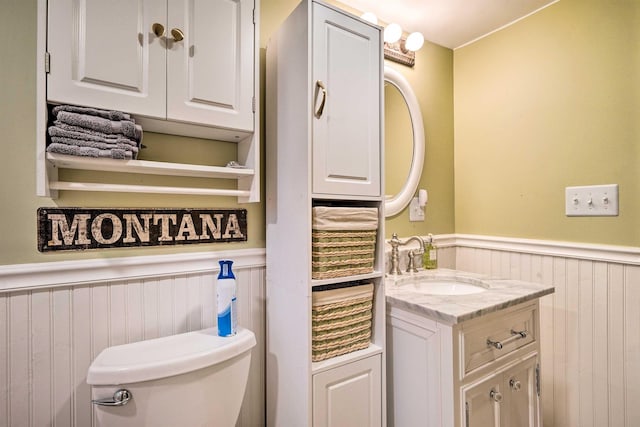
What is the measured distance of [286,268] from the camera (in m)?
1.17

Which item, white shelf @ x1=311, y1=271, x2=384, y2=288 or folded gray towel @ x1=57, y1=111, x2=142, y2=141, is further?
white shelf @ x1=311, y1=271, x2=384, y2=288

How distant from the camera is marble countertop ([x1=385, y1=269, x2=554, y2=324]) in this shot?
1070 millimetres

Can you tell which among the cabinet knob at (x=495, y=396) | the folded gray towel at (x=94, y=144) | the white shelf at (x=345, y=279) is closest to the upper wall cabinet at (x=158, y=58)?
the folded gray towel at (x=94, y=144)

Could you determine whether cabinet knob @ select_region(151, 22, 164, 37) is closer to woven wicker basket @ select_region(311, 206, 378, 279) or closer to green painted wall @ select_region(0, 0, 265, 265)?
green painted wall @ select_region(0, 0, 265, 265)

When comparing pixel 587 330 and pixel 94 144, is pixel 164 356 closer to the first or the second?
pixel 94 144

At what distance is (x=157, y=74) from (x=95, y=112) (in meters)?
0.21

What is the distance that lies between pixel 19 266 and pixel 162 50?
761 millimetres

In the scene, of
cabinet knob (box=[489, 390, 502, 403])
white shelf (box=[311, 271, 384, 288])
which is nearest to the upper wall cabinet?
white shelf (box=[311, 271, 384, 288])

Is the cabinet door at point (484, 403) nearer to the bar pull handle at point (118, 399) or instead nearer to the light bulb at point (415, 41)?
the bar pull handle at point (118, 399)

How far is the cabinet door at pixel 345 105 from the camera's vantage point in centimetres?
108

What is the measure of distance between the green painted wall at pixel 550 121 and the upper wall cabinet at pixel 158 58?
138cm

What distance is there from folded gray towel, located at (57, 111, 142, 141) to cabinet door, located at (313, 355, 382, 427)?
96 cm

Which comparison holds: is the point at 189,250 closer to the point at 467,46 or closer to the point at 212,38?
the point at 212,38

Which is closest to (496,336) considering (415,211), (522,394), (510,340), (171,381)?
(510,340)
